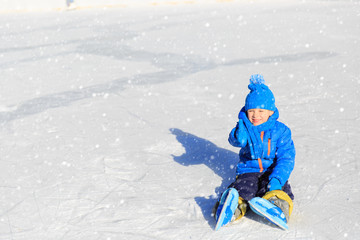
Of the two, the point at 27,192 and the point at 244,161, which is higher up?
the point at 244,161

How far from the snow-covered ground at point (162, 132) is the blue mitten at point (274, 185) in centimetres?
23

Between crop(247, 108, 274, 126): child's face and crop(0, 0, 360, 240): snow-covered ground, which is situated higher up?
crop(247, 108, 274, 126): child's face

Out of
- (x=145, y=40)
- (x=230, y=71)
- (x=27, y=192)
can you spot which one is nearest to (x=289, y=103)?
(x=230, y=71)

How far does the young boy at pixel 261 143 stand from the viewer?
9.41 ft

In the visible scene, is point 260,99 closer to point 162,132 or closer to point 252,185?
point 252,185

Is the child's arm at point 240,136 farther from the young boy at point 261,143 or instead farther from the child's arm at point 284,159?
the child's arm at point 284,159

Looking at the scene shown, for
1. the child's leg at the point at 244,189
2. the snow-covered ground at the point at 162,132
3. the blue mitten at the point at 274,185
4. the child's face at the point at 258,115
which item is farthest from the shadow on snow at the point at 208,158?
the child's face at the point at 258,115

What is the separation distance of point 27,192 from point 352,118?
3.32m

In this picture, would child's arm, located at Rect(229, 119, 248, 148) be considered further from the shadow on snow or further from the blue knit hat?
the shadow on snow

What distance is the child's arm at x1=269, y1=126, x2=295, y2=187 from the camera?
2.82 meters

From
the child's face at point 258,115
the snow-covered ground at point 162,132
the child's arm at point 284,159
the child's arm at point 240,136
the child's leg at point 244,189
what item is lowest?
the snow-covered ground at point 162,132

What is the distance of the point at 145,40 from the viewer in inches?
417

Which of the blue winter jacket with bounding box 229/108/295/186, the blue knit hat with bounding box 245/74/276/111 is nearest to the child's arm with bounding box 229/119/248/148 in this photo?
the blue winter jacket with bounding box 229/108/295/186

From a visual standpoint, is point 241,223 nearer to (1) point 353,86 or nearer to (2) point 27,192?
(2) point 27,192
